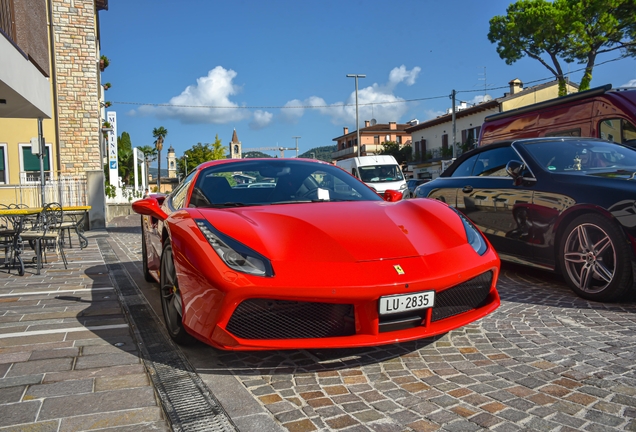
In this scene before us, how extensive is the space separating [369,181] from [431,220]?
17933 millimetres

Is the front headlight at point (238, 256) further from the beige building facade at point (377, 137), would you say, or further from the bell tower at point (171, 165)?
the bell tower at point (171, 165)

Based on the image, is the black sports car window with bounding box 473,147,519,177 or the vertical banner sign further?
the vertical banner sign

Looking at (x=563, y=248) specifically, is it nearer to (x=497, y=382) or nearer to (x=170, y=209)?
(x=497, y=382)

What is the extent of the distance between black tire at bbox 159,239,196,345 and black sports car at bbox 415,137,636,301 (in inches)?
124

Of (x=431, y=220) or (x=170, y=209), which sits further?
(x=170, y=209)

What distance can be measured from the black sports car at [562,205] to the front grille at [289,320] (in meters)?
2.55

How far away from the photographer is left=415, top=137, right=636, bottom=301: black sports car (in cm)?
408

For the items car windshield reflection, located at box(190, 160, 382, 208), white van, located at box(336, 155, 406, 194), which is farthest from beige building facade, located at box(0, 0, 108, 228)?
car windshield reflection, located at box(190, 160, 382, 208)

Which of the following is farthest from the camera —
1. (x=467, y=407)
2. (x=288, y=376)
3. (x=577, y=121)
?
(x=577, y=121)

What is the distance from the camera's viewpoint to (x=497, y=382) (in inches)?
105

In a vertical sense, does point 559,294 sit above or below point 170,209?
below

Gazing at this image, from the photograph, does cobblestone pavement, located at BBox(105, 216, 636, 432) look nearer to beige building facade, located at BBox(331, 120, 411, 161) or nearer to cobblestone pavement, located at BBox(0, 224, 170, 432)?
cobblestone pavement, located at BBox(0, 224, 170, 432)

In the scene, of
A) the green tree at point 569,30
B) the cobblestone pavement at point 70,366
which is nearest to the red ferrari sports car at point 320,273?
the cobblestone pavement at point 70,366

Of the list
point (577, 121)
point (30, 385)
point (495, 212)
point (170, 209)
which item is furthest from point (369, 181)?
point (30, 385)
